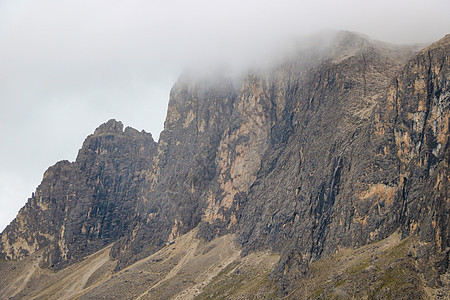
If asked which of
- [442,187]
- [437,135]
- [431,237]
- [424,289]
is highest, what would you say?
[437,135]

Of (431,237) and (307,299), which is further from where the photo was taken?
(307,299)

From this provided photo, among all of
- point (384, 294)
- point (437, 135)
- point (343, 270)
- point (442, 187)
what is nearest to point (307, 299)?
point (343, 270)

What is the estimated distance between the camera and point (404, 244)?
613 ft

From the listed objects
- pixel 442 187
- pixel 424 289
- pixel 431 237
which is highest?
pixel 442 187

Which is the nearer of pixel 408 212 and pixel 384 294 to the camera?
pixel 384 294

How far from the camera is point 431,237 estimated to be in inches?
6718

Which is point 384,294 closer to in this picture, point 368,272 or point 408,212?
point 368,272

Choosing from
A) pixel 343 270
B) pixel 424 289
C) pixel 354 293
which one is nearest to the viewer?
pixel 424 289

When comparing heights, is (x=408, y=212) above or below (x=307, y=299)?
above

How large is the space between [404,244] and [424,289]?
25.4 metres

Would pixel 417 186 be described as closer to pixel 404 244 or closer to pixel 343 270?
pixel 404 244

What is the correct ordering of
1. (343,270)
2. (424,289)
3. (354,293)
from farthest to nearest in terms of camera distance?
(343,270), (354,293), (424,289)

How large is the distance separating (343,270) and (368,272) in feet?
44.3

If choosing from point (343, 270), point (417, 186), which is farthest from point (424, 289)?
point (417, 186)
